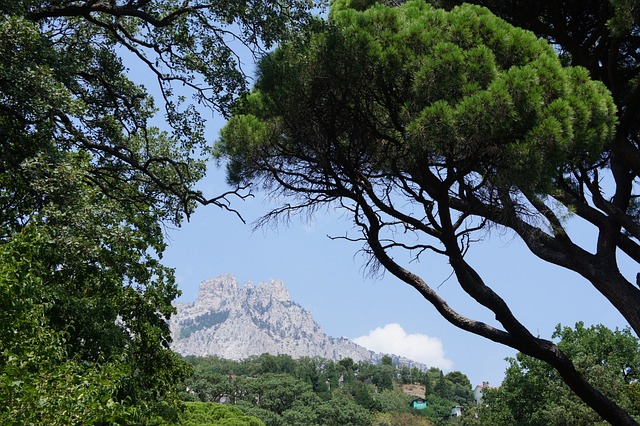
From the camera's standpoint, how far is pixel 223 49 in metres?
10.1

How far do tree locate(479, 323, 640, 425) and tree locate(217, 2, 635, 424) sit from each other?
17.2 metres

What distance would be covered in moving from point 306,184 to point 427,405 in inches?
4697

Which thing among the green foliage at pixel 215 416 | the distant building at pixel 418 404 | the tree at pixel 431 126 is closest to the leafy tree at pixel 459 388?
the distant building at pixel 418 404

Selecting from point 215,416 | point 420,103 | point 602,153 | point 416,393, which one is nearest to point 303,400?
point 215,416

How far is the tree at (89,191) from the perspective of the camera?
6.21m

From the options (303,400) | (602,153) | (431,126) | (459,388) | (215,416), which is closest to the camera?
(431,126)

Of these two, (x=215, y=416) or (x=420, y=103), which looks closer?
(x=420, y=103)

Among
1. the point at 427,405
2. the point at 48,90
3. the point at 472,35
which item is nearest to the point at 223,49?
the point at 48,90

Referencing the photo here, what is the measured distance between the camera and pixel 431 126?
846cm

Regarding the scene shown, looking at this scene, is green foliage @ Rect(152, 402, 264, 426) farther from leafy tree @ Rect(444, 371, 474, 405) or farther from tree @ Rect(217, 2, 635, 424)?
leafy tree @ Rect(444, 371, 474, 405)

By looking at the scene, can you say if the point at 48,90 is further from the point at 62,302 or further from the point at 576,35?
the point at 576,35

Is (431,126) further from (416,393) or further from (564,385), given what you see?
(416,393)

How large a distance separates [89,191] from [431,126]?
494cm

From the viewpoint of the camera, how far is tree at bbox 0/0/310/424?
20.4 feet
